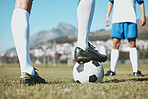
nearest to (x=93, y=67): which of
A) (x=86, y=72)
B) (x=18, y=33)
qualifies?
(x=86, y=72)

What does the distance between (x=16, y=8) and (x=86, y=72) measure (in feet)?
4.29

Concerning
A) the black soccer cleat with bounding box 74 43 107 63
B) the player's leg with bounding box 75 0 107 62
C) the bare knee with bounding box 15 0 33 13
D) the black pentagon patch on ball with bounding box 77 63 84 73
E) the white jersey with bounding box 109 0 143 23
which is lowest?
the black pentagon patch on ball with bounding box 77 63 84 73

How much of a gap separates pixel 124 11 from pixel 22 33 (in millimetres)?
3356

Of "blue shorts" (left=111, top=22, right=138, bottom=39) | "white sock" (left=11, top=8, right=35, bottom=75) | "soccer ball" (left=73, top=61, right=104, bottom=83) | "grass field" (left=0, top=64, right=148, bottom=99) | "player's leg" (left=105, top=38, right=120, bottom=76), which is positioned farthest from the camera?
"player's leg" (left=105, top=38, right=120, bottom=76)

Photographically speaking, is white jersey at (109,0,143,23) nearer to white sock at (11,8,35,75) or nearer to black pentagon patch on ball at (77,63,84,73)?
black pentagon patch on ball at (77,63,84,73)

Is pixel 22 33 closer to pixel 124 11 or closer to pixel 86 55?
pixel 86 55

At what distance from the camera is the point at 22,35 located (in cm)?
Result: 210

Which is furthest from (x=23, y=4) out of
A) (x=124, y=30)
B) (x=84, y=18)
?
(x=124, y=30)

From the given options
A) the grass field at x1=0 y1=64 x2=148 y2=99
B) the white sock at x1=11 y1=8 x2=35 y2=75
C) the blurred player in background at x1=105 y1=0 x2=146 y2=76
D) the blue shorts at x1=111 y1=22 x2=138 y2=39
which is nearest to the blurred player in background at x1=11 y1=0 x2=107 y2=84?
the white sock at x1=11 y1=8 x2=35 y2=75

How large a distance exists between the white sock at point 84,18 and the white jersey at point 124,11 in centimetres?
250

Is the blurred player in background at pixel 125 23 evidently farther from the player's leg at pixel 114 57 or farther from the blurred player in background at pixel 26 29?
the blurred player in background at pixel 26 29

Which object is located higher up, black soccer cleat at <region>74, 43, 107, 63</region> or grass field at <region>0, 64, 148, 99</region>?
black soccer cleat at <region>74, 43, 107, 63</region>

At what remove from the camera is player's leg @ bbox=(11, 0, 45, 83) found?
2102 millimetres

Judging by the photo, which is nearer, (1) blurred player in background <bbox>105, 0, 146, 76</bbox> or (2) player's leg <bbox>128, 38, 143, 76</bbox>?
(1) blurred player in background <bbox>105, 0, 146, 76</bbox>
